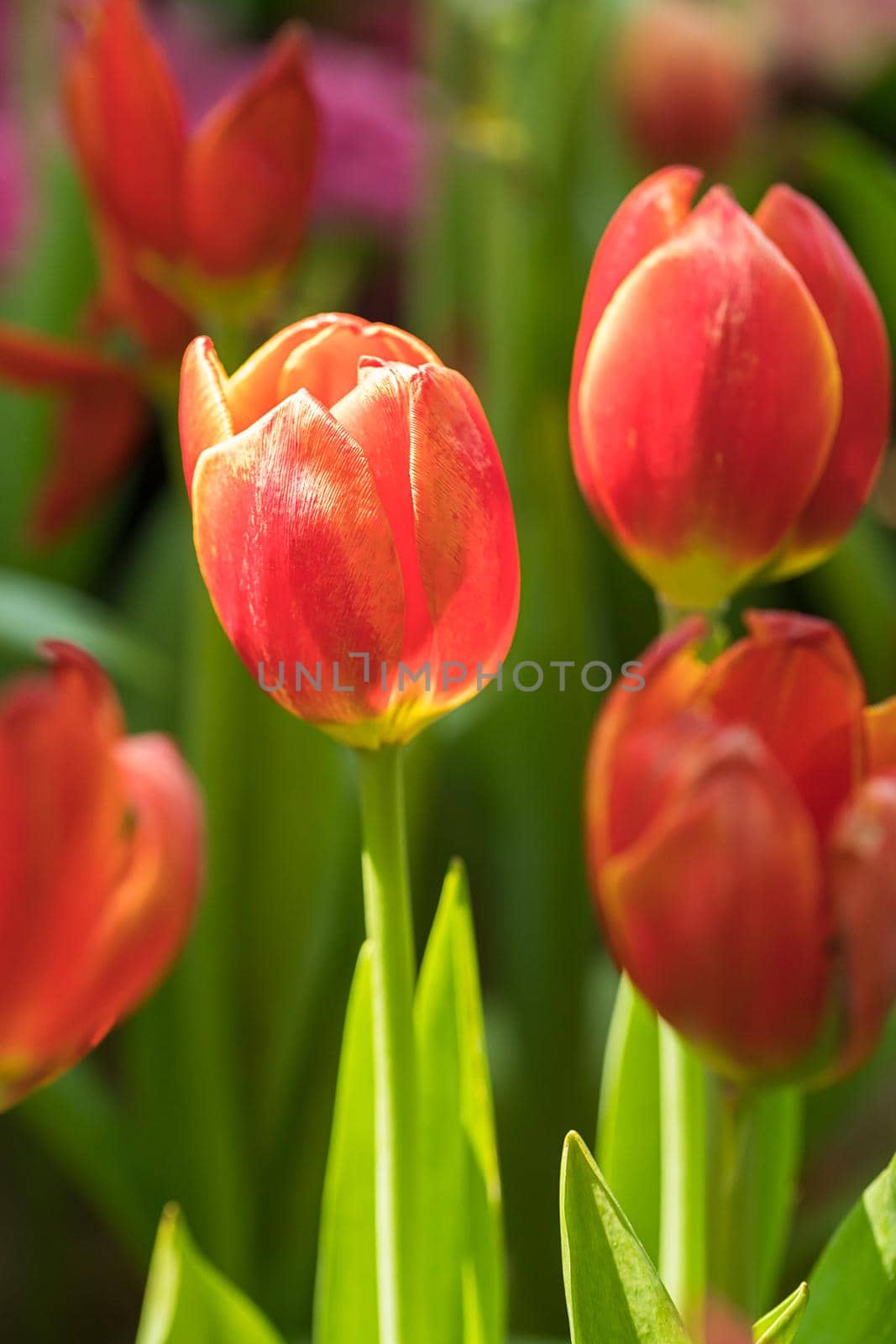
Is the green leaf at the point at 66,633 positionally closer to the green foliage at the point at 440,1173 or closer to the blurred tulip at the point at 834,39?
the green foliage at the point at 440,1173

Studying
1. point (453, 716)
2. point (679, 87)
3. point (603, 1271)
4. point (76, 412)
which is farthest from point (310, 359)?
point (679, 87)

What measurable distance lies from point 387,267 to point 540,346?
439 millimetres

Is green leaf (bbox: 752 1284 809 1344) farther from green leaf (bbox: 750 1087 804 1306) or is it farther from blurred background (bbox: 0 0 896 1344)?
blurred background (bbox: 0 0 896 1344)

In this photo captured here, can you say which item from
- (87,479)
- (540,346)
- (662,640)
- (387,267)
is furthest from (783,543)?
(387,267)

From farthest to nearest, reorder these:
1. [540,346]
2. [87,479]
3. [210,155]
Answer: [540,346]
[87,479]
[210,155]

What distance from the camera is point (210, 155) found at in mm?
419

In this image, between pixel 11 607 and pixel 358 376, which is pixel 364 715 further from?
pixel 11 607

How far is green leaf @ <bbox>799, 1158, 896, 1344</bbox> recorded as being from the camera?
0.88 ft

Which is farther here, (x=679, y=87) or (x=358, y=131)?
(x=358, y=131)

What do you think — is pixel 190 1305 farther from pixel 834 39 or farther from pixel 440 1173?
pixel 834 39

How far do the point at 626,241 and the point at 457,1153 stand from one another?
0.57 feet

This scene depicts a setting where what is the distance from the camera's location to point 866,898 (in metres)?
0.22

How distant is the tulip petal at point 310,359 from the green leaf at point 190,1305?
0.15 metres

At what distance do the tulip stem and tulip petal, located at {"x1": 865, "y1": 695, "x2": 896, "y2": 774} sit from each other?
0.21 ft
